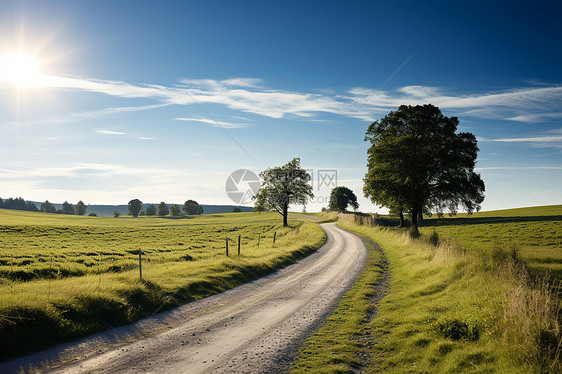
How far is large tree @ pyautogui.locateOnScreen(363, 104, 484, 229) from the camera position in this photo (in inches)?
1390

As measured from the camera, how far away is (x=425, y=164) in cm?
3562

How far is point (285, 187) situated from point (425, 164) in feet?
119

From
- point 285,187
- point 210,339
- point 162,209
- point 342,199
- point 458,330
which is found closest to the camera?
point 458,330

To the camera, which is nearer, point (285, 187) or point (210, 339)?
point (210, 339)

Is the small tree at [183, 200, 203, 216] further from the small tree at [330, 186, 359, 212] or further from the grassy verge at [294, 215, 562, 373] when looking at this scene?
the grassy verge at [294, 215, 562, 373]

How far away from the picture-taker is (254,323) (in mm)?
11094

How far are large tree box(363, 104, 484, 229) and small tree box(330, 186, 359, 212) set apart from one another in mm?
82920

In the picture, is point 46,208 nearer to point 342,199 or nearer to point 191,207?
point 191,207

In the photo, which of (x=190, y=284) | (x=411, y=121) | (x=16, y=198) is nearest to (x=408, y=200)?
(x=411, y=121)

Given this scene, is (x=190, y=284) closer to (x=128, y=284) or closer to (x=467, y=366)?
(x=128, y=284)

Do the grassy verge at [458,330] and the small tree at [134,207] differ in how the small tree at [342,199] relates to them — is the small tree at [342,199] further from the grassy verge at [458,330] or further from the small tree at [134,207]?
the grassy verge at [458,330]

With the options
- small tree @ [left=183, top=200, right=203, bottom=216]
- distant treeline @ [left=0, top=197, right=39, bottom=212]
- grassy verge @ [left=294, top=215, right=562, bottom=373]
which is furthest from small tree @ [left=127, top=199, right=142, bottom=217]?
grassy verge @ [left=294, top=215, right=562, bottom=373]

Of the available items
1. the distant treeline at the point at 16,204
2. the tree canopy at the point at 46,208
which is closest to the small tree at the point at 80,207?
the tree canopy at the point at 46,208

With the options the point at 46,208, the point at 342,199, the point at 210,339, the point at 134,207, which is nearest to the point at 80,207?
the point at 46,208
